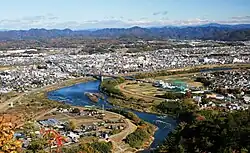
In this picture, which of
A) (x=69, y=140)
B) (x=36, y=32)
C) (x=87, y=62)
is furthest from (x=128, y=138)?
(x=36, y=32)

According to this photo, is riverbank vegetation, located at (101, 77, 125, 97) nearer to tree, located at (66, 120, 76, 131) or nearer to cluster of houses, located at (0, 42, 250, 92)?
cluster of houses, located at (0, 42, 250, 92)

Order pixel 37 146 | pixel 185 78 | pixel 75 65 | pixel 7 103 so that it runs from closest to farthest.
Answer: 1. pixel 37 146
2. pixel 7 103
3. pixel 185 78
4. pixel 75 65

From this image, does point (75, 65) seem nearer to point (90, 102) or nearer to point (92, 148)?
point (90, 102)

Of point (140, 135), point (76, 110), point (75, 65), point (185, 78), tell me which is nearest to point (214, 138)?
point (140, 135)

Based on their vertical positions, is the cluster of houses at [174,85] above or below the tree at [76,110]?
below

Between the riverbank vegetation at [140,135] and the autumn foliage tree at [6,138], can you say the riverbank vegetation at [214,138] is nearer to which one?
the riverbank vegetation at [140,135]

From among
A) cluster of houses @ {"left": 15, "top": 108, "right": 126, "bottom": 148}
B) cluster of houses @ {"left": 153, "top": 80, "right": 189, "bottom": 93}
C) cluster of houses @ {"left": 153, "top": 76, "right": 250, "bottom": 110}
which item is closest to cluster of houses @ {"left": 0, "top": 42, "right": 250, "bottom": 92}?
cluster of houses @ {"left": 153, "top": 80, "right": 189, "bottom": 93}

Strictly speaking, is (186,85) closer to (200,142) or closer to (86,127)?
(86,127)

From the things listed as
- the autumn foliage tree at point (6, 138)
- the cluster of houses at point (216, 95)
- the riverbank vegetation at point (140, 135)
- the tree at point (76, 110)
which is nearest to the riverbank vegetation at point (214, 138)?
the riverbank vegetation at point (140, 135)
